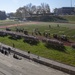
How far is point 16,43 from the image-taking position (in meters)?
51.2

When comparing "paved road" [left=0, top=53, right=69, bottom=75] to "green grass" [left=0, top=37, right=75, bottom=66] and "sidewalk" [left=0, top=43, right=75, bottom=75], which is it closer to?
"sidewalk" [left=0, top=43, right=75, bottom=75]

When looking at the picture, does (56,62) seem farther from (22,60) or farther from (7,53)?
(7,53)

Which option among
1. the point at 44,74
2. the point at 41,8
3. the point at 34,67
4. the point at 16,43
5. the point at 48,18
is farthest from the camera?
the point at 41,8

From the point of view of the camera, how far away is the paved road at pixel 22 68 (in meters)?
31.0

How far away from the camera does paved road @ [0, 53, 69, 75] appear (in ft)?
102

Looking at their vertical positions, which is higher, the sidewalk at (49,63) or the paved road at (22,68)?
the sidewalk at (49,63)

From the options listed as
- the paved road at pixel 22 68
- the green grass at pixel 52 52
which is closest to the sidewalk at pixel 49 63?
the paved road at pixel 22 68

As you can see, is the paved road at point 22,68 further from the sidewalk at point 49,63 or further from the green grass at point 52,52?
the green grass at point 52,52

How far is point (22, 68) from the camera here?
33.3 m

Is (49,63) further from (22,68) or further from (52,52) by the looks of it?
(52,52)

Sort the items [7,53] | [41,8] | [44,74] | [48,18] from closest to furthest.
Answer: [44,74], [7,53], [48,18], [41,8]

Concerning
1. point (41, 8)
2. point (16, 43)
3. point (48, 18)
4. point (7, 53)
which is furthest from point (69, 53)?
point (41, 8)

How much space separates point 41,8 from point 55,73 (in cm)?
15690

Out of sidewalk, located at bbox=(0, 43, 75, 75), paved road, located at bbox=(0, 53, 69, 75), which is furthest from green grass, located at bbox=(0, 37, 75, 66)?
paved road, located at bbox=(0, 53, 69, 75)
